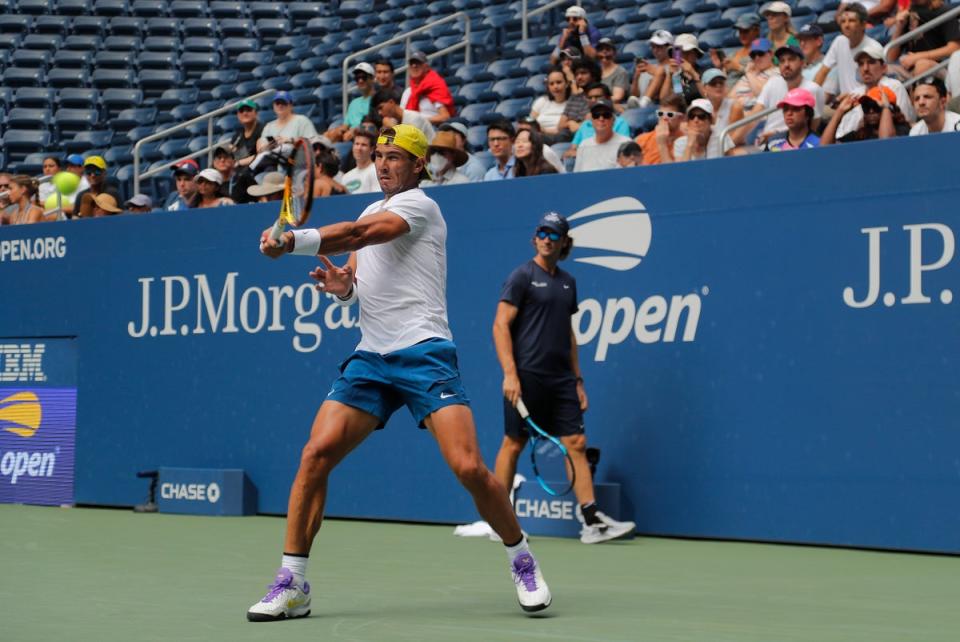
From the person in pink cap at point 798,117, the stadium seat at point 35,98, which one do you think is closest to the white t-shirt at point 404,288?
the person in pink cap at point 798,117

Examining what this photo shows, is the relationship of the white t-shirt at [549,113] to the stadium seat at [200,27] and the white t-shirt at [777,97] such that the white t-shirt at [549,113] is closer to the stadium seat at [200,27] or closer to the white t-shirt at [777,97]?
the white t-shirt at [777,97]

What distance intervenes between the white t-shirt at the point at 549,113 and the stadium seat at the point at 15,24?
12.7 metres

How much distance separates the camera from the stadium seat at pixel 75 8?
24141mm

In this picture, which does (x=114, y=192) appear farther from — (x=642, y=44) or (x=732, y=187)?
(x=732, y=187)

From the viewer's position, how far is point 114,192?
14.3 metres

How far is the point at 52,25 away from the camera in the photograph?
23.7 meters

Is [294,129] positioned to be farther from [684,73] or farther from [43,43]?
[43,43]

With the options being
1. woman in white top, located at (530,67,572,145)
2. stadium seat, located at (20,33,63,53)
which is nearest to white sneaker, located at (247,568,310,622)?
woman in white top, located at (530,67,572,145)

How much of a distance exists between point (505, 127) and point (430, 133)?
2.02m

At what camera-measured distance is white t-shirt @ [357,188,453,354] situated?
603 cm

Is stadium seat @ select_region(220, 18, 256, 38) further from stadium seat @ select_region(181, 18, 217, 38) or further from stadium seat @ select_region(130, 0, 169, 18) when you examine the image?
stadium seat @ select_region(130, 0, 169, 18)

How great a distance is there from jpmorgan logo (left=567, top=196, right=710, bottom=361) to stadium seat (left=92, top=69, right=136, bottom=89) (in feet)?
47.2

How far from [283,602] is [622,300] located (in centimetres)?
441

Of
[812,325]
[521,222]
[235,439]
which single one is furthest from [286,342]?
[812,325]
